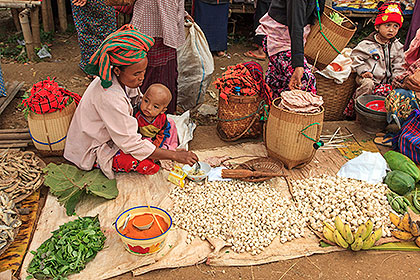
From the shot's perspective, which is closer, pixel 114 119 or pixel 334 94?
pixel 114 119

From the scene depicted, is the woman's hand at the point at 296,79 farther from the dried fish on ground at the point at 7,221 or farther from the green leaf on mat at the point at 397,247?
the dried fish on ground at the point at 7,221

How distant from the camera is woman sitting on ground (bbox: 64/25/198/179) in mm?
2527

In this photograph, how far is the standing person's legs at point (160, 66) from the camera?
350 cm

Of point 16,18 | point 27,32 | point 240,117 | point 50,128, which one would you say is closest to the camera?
point 50,128

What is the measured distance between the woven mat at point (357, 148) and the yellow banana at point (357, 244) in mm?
1233

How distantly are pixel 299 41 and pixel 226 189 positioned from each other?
1375 millimetres

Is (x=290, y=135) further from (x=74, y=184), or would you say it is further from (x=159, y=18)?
(x=74, y=184)

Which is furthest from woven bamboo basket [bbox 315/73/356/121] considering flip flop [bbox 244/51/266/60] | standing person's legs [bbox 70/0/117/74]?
standing person's legs [bbox 70/0/117/74]

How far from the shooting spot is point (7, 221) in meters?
A: 2.39

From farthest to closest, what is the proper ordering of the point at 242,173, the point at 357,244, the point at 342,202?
the point at 242,173 < the point at 342,202 < the point at 357,244

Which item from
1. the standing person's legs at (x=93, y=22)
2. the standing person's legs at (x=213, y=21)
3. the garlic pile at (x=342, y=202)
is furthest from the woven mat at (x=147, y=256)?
the standing person's legs at (x=213, y=21)

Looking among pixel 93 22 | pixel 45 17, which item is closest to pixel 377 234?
pixel 93 22

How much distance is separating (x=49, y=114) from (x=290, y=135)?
81.3 inches

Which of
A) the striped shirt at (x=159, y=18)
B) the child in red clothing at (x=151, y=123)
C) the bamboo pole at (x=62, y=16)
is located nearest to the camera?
the child in red clothing at (x=151, y=123)
